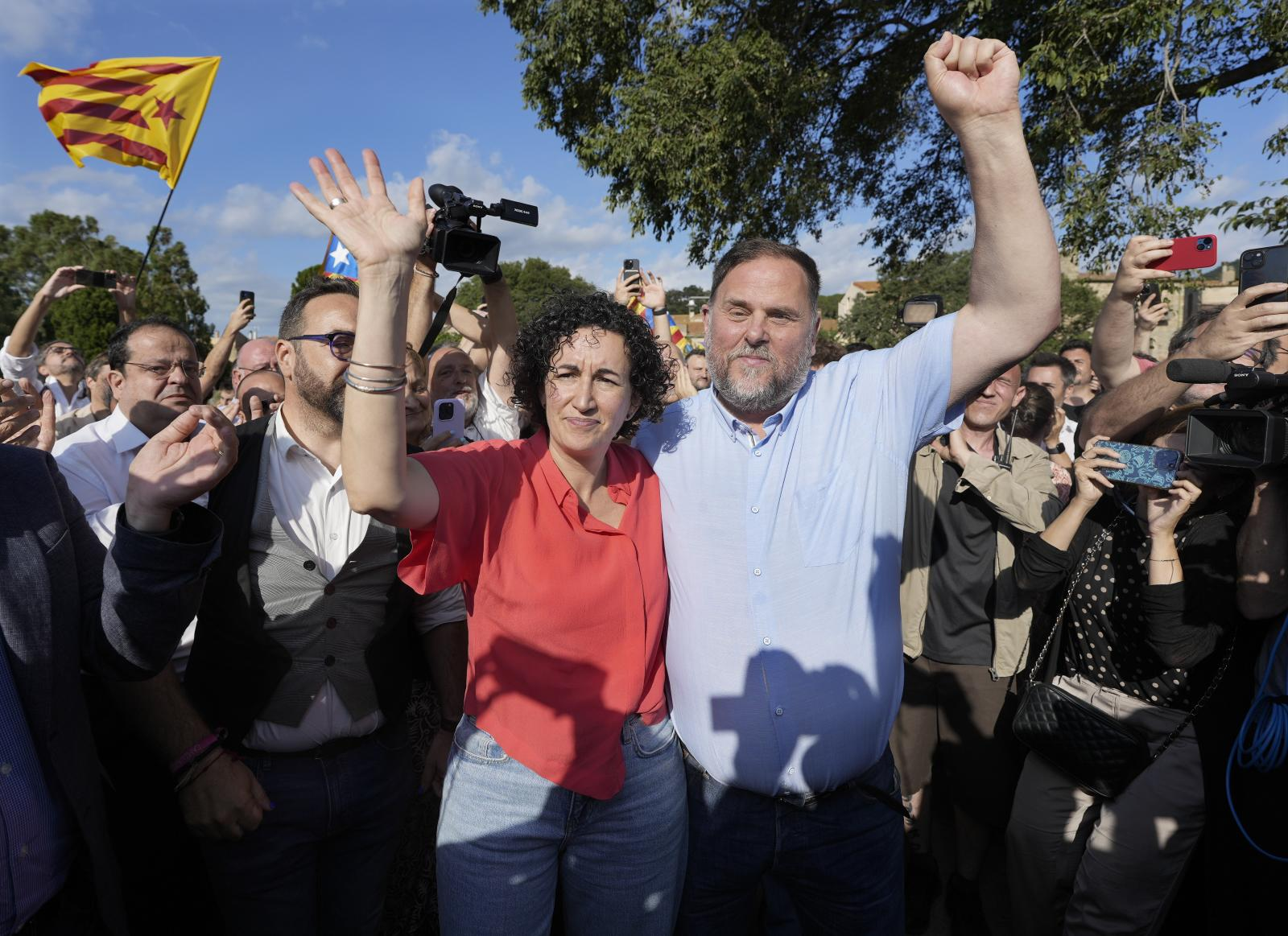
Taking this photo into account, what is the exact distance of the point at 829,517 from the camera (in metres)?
2.13

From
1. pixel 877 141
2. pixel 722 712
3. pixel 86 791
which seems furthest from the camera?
pixel 877 141

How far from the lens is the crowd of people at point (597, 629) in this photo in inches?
66.0

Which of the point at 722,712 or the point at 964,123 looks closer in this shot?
the point at 964,123

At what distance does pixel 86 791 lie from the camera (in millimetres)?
1655

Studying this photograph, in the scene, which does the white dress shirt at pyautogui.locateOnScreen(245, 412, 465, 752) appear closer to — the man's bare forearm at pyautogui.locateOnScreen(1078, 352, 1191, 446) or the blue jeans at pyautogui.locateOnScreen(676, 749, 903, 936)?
the blue jeans at pyautogui.locateOnScreen(676, 749, 903, 936)

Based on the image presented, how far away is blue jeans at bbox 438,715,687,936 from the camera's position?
6.21ft

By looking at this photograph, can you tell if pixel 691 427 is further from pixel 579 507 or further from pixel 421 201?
pixel 421 201

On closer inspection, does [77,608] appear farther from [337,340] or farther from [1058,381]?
[1058,381]

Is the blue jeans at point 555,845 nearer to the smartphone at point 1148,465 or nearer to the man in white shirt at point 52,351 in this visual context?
the smartphone at point 1148,465

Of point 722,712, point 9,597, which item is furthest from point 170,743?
point 722,712

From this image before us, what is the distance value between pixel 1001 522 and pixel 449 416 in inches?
110

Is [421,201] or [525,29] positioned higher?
[525,29]

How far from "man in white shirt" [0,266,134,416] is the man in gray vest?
2669 millimetres

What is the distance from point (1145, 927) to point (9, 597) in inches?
136
